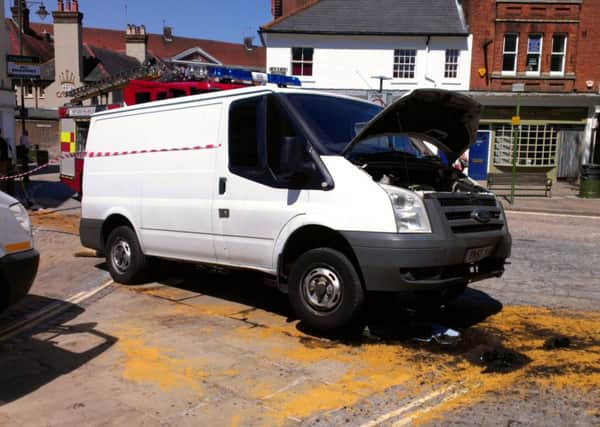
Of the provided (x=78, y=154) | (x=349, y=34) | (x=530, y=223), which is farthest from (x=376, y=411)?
(x=349, y=34)

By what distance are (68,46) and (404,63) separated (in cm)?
2810

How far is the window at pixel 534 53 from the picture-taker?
27.1 metres

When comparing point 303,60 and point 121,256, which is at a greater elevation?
point 303,60

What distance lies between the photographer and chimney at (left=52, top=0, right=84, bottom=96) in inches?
1630

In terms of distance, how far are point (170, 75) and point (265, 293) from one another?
7.85 meters

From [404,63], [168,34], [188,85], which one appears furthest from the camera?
[168,34]

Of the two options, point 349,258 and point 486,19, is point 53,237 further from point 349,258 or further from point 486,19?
point 486,19

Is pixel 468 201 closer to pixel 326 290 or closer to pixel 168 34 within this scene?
pixel 326 290

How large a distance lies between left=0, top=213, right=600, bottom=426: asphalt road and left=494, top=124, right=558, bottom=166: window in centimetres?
2164

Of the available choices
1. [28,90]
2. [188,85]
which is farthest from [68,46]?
[188,85]

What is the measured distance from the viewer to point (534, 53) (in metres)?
27.2

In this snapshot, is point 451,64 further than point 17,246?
Yes

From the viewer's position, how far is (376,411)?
370cm

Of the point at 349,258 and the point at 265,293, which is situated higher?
the point at 349,258
